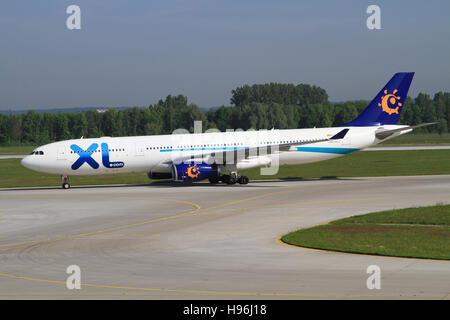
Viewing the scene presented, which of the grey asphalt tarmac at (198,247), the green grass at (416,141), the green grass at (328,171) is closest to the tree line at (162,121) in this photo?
the green grass at (416,141)

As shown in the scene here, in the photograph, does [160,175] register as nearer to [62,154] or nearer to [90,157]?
[90,157]

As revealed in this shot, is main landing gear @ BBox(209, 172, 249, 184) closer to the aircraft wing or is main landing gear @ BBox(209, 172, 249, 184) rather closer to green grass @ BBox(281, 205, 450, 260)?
the aircraft wing

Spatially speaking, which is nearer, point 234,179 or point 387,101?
point 234,179

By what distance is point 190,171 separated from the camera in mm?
48625

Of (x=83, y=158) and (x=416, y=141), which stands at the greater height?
(x=83, y=158)

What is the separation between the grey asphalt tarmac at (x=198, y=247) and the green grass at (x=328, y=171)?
12.1m

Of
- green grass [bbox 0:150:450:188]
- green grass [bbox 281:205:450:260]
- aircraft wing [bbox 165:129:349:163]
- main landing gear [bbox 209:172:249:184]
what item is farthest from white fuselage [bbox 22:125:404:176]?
green grass [bbox 281:205:450:260]

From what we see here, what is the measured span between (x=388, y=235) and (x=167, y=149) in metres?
28.5

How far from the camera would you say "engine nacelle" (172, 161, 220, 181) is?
48.7 metres

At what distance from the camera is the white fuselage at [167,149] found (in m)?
49.4

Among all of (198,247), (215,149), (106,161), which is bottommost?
(198,247)

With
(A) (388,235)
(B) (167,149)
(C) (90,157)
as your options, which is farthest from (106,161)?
(A) (388,235)

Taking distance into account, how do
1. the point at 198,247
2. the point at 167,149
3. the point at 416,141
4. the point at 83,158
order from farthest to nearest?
1. the point at 416,141
2. the point at 167,149
3. the point at 83,158
4. the point at 198,247

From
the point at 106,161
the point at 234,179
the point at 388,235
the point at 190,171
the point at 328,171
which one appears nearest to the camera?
the point at 388,235
